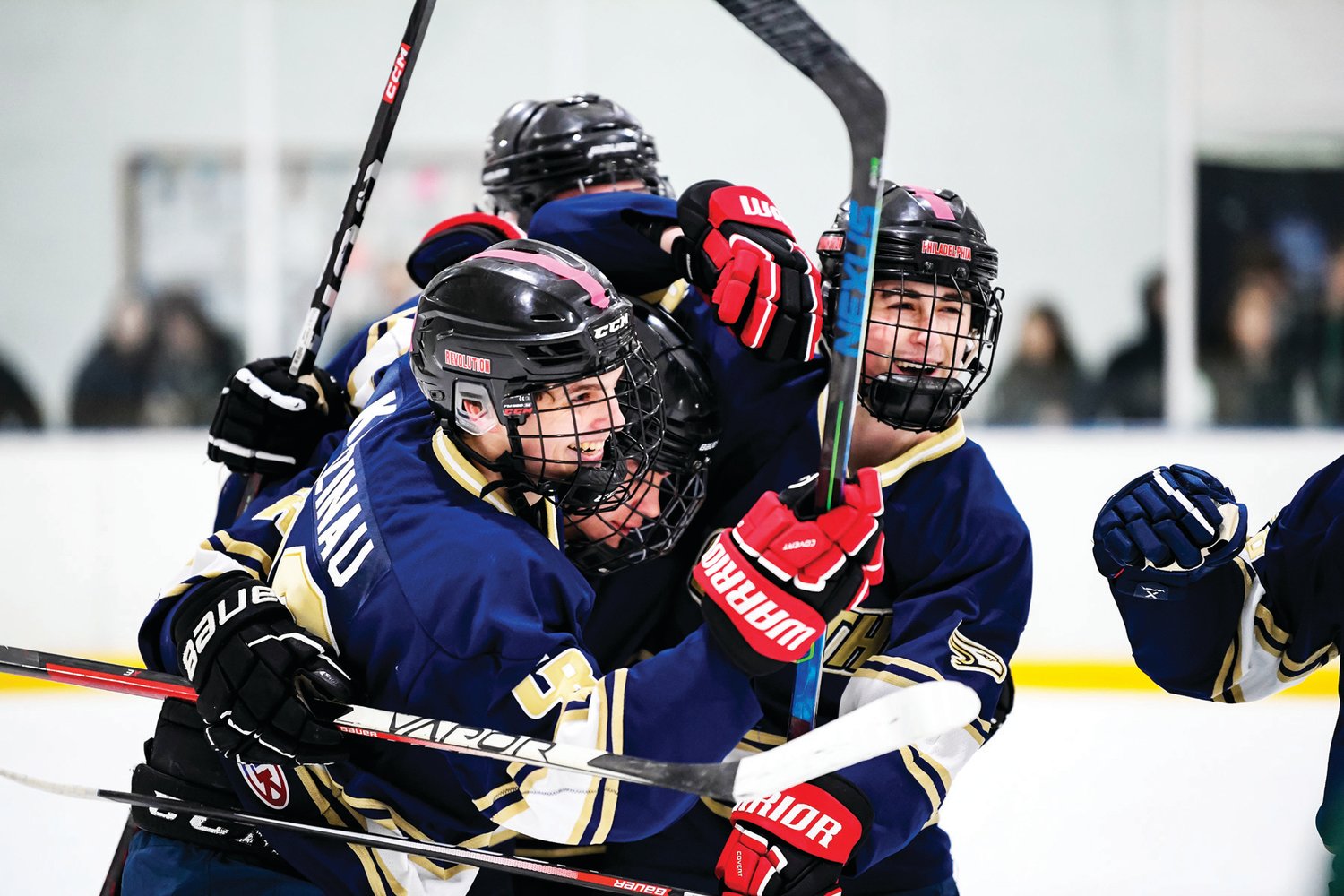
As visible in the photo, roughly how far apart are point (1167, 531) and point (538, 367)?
80cm

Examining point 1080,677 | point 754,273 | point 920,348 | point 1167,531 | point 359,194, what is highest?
point 359,194

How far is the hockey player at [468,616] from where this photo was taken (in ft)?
5.27

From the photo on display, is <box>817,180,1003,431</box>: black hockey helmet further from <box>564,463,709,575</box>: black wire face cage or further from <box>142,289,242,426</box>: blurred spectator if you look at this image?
<box>142,289,242,426</box>: blurred spectator

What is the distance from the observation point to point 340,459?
1.91 m

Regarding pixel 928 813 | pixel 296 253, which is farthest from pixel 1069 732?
pixel 296 253

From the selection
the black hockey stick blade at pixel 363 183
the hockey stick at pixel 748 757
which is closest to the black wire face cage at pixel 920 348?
the hockey stick at pixel 748 757

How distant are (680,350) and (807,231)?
3680 mm

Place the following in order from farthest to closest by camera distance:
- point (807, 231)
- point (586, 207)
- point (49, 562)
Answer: point (807, 231)
point (49, 562)
point (586, 207)

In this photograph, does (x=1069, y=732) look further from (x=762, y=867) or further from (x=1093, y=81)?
(x=1093, y=81)

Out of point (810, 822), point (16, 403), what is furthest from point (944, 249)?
point (16, 403)

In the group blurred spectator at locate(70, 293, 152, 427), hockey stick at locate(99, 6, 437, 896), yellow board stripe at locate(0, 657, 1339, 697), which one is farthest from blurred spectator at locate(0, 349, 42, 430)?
hockey stick at locate(99, 6, 437, 896)

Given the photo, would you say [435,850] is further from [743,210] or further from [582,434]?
[743,210]

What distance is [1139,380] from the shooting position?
5582 mm

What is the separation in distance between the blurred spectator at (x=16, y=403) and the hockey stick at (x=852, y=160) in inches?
182
